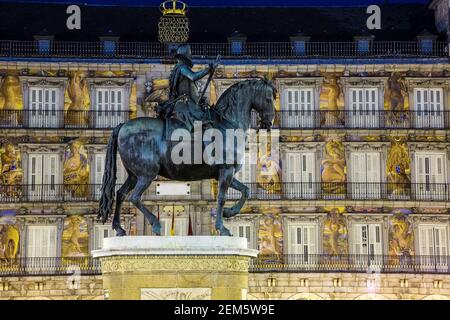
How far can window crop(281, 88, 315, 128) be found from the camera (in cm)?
5522

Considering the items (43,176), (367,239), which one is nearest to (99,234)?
(43,176)

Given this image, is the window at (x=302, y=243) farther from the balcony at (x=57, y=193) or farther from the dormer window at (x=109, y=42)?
the dormer window at (x=109, y=42)

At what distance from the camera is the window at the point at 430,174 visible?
180 ft

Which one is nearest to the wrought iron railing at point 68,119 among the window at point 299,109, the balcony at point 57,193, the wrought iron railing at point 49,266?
the balcony at point 57,193

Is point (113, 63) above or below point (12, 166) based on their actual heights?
above

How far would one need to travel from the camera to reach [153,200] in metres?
54.0

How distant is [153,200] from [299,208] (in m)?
6.67

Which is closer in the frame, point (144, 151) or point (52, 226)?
point (144, 151)

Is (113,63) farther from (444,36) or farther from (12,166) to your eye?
(444,36)

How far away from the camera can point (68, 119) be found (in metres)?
54.9

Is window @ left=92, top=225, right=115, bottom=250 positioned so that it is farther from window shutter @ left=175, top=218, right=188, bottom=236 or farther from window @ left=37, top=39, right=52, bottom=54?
window @ left=37, top=39, right=52, bottom=54

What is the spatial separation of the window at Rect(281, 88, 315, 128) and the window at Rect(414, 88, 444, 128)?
4842mm

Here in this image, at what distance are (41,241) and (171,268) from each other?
3404 cm
